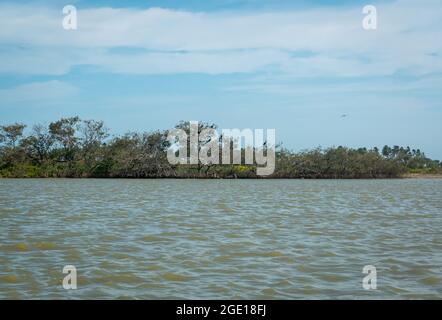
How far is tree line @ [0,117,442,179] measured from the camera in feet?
237

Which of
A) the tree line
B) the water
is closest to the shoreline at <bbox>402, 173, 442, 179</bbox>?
the tree line

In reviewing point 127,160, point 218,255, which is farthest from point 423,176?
point 218,255

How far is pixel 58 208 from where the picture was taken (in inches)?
861

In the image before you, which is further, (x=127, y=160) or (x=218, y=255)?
(x=127, y=160)

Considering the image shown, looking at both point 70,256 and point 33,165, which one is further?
point 33,165

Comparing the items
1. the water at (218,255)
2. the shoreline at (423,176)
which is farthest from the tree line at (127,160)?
the water at (218,255)

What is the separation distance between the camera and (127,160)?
7169 cm

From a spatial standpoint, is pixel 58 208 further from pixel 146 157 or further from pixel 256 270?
pixel 146 157

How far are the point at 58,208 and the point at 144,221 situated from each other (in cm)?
600

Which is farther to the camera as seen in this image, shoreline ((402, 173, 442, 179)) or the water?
shoreline ((402, 173, 442, 179))

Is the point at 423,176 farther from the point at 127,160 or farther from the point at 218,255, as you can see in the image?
the point at 218,255

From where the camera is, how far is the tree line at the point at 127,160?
72188 mm

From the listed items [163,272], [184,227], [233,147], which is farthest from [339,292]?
[233,147]

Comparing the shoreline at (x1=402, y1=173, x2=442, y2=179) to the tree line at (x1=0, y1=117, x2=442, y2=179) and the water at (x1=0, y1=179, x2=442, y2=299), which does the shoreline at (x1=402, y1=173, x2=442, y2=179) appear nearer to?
the tree line at (x1=0, y1=117, x2=442, y2=179)
